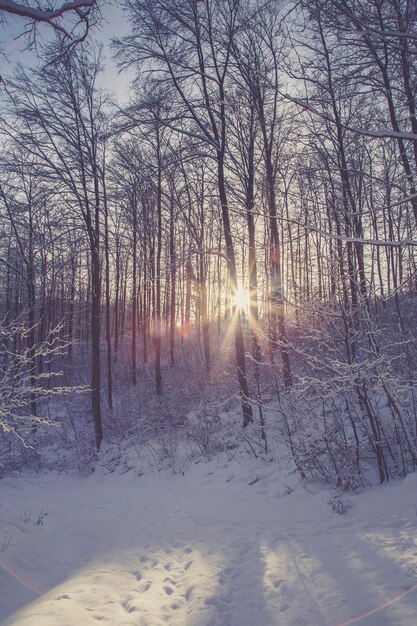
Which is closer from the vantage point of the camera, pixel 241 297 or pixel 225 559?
pixel 225 559

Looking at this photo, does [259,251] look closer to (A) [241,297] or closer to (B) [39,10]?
(A) [241,297]

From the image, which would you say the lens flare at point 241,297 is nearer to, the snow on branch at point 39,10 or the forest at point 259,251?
the forest at point 259,251

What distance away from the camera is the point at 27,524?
6.52m

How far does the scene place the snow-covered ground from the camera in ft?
A: 12.0

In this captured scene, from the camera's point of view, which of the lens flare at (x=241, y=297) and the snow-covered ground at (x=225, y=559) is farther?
the lens flare at (x=241, y=297)

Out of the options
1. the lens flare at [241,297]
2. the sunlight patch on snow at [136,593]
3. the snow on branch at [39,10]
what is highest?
the snow on branch at [39,10]

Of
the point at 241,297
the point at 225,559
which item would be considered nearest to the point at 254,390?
the point at 241,297

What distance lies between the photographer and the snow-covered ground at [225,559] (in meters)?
3.65

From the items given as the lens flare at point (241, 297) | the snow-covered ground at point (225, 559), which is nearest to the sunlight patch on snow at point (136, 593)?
the snow-covered ground at point (225, 559)

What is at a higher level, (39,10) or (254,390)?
(39,10)

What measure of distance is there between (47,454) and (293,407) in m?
10.3

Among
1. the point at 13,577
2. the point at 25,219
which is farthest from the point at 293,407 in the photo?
the point at 25,219

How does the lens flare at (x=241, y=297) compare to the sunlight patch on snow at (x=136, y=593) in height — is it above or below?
above

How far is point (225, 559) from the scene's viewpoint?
498 centimetres
